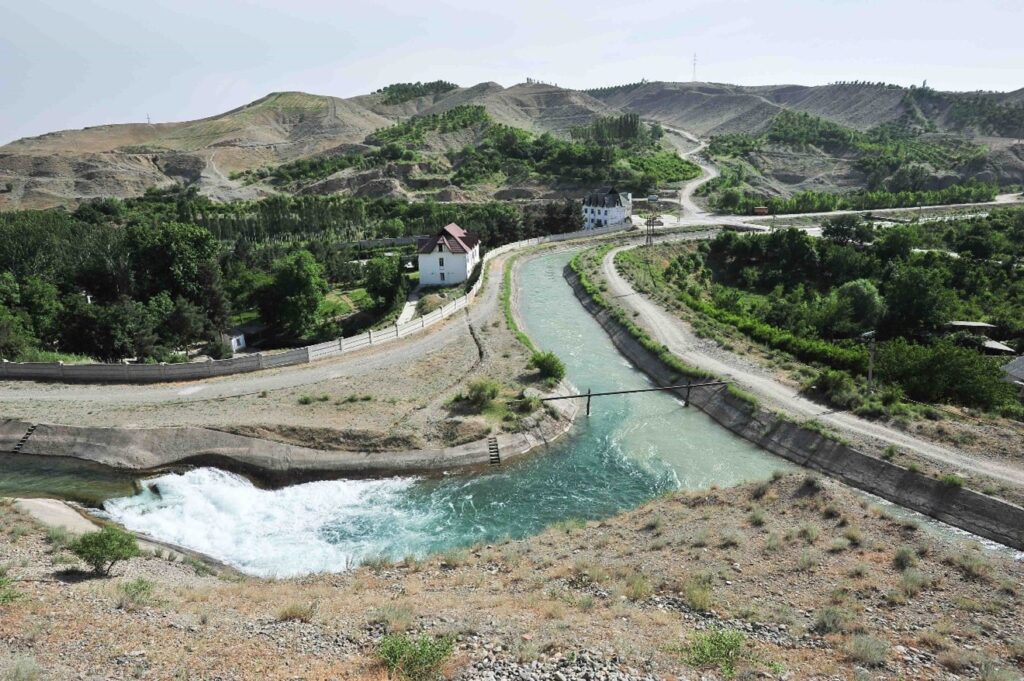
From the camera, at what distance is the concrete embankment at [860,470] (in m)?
24.4

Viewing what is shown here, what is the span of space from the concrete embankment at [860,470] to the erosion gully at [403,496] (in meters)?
1.19

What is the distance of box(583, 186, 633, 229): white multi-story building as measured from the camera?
9756cm

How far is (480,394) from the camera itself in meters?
35.8

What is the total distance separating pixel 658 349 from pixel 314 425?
2496 centimetres

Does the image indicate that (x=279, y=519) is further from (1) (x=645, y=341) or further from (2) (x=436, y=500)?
(1) (x=645, y=341)

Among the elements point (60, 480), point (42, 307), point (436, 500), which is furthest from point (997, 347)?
point (42, 307)

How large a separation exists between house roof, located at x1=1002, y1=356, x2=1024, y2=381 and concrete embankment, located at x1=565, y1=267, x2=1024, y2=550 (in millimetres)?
17604

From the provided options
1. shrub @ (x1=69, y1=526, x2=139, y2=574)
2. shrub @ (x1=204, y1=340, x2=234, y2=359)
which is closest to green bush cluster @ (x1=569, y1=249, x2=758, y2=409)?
shrub @ (x1=69, y1=526, x2=139, y2=574)

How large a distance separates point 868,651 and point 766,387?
23911mm

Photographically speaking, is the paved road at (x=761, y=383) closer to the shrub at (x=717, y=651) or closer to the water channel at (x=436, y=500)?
the water channel at (x=436, y=500)

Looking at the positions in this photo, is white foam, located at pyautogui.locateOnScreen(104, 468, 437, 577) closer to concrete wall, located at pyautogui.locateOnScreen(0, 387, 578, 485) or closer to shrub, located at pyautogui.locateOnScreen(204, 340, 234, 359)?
concrete wall, located at pyautogui.locateOnScreen(0, 387, 578, 485)

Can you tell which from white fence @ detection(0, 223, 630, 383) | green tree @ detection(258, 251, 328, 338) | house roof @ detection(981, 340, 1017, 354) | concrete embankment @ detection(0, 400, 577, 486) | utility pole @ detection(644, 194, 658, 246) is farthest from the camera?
utility pole @ detection(644, 194, 658, 246)

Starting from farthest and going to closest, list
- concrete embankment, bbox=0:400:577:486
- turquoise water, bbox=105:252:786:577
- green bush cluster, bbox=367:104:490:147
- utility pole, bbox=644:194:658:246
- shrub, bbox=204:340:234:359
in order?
1. green bush cluster, bbox=367:104:490:147
2. utility pole, bbox=644:194:658:246
3. shrub, bbox=204:340:234:359
4. concrete embankment, bbox=0:400:577:486
5. turquoise water, bbox=105:252:786:577

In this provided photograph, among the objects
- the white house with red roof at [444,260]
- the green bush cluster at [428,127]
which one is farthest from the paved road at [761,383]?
the green bush cluster at [428,127]
